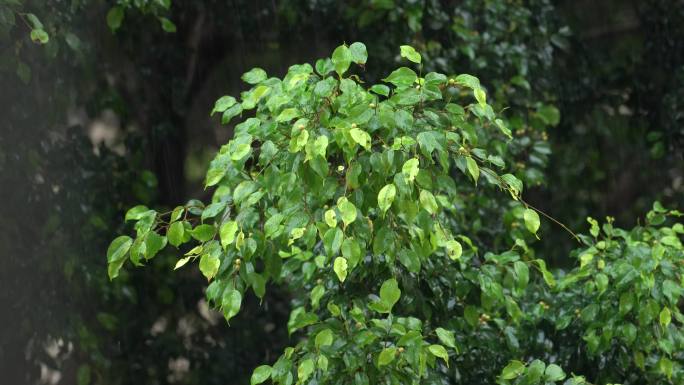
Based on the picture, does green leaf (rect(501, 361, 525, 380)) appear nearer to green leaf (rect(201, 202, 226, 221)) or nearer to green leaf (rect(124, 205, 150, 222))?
green leaf (rect(201, 202, 226, 221))

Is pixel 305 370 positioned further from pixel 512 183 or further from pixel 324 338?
pixel 512 183

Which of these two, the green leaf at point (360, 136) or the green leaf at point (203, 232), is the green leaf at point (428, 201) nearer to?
the green leaf at point (360, 136)

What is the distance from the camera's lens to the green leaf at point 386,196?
2893mm

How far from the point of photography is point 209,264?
3047 mm

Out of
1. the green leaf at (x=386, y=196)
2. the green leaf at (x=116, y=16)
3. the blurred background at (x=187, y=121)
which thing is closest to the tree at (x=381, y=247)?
the green leaf at (x=386, y=196)

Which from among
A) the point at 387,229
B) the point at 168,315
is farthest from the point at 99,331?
the point at 387,229

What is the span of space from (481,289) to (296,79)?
112 centimetres

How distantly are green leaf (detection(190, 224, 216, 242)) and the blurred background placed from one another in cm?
175

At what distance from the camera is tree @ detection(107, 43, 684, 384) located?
304cm

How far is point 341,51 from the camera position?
305 centimetres

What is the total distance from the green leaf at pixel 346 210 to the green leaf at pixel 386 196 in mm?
74

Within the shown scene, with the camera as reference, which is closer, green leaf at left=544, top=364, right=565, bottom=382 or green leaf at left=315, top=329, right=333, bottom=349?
green leaf at left=315, top=329, right=333, bottom=349

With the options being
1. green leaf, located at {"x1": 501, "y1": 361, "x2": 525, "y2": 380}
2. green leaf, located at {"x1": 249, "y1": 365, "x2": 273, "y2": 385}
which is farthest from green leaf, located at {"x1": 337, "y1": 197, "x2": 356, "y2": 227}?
green leaf, located at {"x1": 501, "y1": 361, "x2": 525, "y2": 380}

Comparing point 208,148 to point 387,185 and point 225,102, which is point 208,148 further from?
point 387,185
